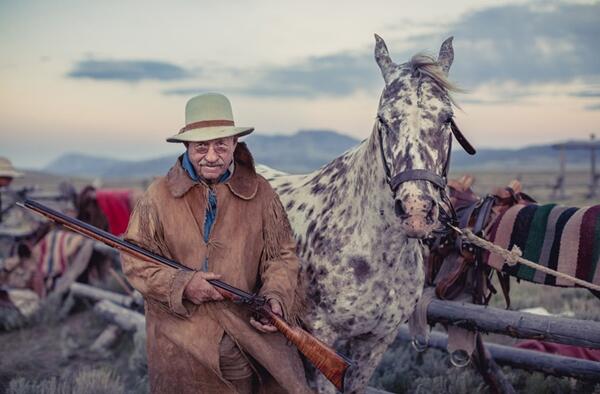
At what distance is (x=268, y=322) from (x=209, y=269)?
399 millimetres

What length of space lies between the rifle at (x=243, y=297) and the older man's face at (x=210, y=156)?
47 cm

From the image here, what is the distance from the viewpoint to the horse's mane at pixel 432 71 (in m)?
2.84

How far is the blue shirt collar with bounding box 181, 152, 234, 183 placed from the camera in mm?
2887

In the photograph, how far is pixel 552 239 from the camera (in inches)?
146

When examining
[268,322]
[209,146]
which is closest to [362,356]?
[268,322]

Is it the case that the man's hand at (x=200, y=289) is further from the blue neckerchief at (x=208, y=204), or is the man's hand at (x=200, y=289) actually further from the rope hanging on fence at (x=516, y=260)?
the rope hanging on fence at (x=516, y=260)

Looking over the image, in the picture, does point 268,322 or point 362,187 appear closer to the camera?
point 268,322

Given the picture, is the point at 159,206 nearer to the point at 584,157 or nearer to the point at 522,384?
the point at 522,384

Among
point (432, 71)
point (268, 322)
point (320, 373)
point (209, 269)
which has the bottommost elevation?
point (320, 373)

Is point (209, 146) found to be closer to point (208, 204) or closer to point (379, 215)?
point (208, 204)

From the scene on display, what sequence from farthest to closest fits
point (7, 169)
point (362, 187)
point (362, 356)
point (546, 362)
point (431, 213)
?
1. point (7, 169)
2. point (546, 362)
3. point (362, 356)
4. point (362, 187)
5. point (431, 213)

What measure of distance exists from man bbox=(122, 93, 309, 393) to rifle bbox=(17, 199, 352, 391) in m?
0.05

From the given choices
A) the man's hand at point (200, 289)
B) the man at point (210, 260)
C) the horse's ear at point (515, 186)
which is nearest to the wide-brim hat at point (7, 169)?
the man at point (210, 260)

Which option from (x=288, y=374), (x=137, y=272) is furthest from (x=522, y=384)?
(x=137, y=272)
